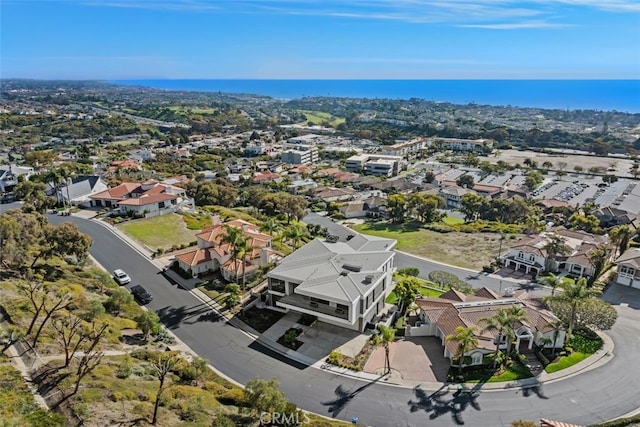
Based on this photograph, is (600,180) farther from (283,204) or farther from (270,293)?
(270,293)

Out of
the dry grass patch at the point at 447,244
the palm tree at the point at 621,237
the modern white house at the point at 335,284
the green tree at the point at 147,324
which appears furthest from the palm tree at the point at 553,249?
the green tree at the point at 147,324

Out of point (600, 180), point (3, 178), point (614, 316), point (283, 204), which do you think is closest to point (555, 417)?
point (614, 316)

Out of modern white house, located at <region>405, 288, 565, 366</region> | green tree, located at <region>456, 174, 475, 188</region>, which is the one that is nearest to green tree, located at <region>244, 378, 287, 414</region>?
modern white house, located at <region>405, 288, 565, 366</region>

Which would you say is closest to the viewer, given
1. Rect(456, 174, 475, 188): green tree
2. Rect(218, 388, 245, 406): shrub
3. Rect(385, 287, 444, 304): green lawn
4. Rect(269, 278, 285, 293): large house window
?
Rect(218, 388, 245, 406): shrub

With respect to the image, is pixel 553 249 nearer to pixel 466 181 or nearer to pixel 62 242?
pixel 62 242

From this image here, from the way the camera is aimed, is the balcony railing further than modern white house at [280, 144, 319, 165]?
No

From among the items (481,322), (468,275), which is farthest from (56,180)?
(481,322)

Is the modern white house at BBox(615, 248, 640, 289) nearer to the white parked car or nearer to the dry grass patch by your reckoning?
the dry grass patch
